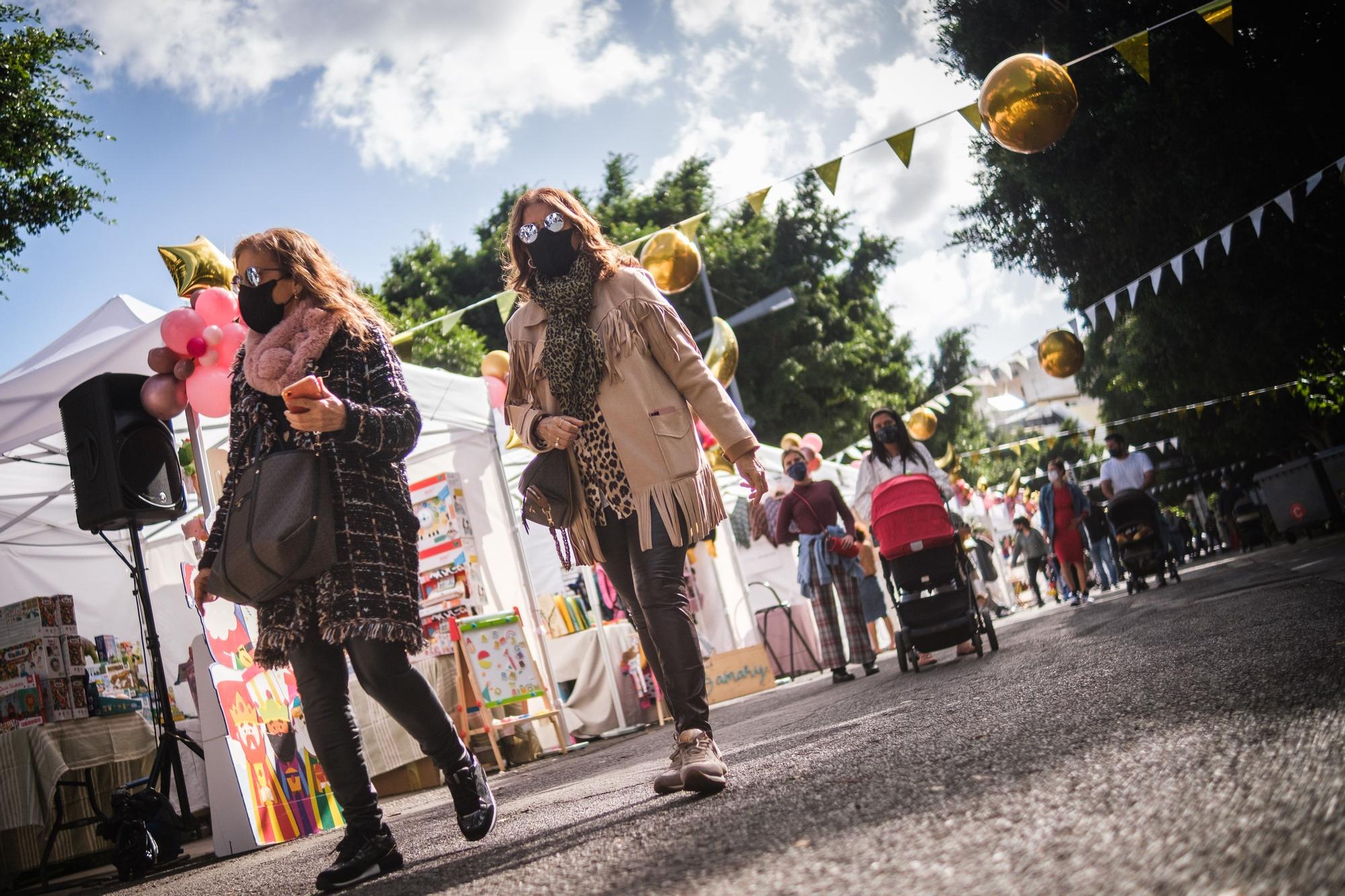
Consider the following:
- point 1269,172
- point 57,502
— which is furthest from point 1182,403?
point 57,502

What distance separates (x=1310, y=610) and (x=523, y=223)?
368 centimetres

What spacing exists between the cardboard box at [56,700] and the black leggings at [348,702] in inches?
173

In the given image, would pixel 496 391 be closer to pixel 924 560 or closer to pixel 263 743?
pixel 924 560

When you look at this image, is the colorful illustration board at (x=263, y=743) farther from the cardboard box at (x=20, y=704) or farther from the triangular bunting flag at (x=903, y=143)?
the triangular bunting flag at (x=903, y=143)

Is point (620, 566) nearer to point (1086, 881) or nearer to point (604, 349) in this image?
point (604, 349)

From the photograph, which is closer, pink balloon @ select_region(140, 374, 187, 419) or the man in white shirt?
pink balloon @ select_region(140, 374, 187, 419)

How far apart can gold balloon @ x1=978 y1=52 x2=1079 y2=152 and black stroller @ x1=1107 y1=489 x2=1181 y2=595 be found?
5.82 meters

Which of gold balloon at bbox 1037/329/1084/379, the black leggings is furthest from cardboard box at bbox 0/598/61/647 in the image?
gold balloon at bbox 1037/329/1084/379

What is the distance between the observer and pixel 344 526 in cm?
311

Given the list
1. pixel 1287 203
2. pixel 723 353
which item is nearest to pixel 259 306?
pixel 723 353

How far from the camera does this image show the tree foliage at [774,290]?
88.6ft

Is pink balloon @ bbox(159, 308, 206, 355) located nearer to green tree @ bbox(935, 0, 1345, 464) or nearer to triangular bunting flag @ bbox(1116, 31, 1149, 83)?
triangular bunting flag @ bbox(1116, 31, 1149, 83)

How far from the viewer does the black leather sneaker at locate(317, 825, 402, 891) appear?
2871 mm

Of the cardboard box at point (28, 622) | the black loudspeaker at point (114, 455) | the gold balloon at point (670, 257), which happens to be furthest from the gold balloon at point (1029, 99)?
the cardboard box at point (28, 622)
